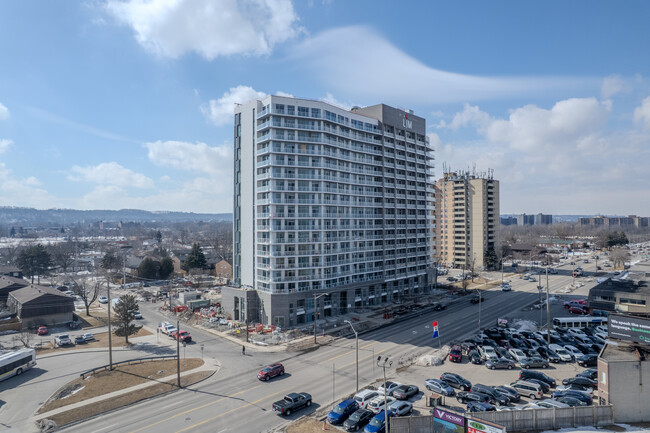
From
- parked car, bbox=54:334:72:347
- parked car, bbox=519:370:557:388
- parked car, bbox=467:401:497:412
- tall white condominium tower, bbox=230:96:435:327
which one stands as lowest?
parked car, bbox=54:334:72:347

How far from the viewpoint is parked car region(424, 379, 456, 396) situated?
122 feet

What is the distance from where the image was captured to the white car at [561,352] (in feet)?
157

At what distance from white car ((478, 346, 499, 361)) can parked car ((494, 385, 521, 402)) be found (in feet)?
33.4

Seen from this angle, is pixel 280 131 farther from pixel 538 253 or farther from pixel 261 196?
pixel 538 253

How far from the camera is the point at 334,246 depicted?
7519 cm

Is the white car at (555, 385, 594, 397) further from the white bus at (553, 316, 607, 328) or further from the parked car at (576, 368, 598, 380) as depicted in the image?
the white bus at (553, 316, 607, 328)

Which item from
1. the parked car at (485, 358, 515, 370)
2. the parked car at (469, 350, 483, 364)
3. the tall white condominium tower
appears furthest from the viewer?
the tall white condominium tower

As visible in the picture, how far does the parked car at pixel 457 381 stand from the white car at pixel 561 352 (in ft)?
56.9

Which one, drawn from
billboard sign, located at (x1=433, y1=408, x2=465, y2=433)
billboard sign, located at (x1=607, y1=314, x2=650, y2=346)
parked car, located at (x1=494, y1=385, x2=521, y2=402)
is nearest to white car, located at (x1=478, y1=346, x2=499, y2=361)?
parked car, located at (x1=494, y1=385, x2=521, y2=402)

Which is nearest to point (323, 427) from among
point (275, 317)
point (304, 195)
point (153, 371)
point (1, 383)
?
point (153, 371)

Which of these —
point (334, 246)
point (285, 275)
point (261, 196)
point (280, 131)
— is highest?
point (280, 131)

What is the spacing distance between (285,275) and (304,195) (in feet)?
50.8

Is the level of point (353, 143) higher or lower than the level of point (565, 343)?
higher

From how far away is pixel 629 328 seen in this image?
36.5 m
